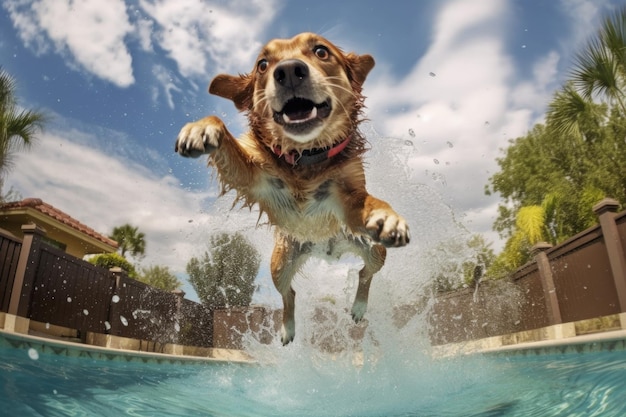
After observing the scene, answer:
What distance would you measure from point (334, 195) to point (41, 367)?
10.6 feet

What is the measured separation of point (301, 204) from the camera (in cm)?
398

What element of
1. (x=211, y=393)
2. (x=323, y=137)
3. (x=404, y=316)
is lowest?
(x=211, y=393)

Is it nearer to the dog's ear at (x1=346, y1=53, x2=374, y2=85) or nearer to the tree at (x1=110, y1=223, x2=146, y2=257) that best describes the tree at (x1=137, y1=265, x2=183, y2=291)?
the tree at (x1=110, y1=223, x2=146, y2=257)

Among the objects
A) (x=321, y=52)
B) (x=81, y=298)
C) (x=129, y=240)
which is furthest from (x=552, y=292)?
(x=129, y=240)

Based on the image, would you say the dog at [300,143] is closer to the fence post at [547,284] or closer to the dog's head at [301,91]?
the dog's head at [301,91]

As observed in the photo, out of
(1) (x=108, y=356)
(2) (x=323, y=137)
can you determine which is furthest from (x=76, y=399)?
(1) (x=108, y=356)

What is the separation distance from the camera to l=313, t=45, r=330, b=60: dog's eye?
11.5 ft

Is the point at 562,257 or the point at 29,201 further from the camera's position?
the point at 29,201

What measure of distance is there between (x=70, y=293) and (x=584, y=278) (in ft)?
34.3

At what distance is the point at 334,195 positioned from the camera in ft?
12.6

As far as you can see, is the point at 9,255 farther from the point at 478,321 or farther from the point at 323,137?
the point at 478,321

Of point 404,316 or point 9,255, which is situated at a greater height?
point 9,255

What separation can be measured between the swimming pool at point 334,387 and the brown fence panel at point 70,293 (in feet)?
9.26

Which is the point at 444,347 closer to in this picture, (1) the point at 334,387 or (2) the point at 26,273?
(1) the point at 334,387
